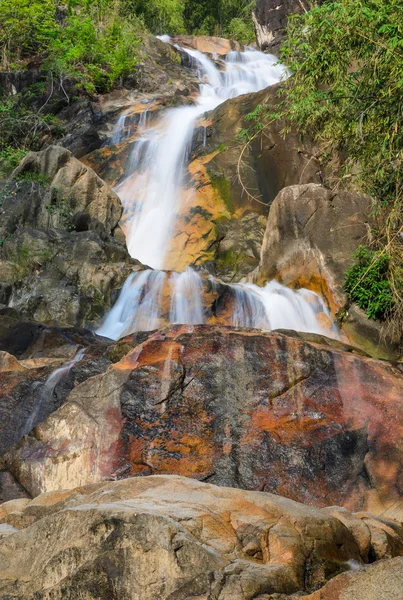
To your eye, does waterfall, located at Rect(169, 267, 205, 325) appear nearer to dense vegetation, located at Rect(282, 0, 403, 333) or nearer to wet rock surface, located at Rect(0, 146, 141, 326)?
wet rock surface, located at Rect(0, 146, 141, 326)

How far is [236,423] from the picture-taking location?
26.4ft

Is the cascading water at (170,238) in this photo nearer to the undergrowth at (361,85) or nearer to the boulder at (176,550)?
the undergrowth at (361,85)

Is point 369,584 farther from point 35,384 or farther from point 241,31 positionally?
point 241,31

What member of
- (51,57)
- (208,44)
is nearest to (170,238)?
(51,57)

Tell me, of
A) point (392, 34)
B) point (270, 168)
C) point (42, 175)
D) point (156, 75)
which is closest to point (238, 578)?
point (392, 34)

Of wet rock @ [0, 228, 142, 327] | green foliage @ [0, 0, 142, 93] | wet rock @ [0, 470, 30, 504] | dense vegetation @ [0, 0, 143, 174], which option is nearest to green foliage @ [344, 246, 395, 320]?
wet rock @ [0, 228, 142, 327]

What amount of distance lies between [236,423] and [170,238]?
13.4 metres

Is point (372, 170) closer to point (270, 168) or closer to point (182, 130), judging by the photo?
point (270, 168)

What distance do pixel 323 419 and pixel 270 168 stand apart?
14.1m

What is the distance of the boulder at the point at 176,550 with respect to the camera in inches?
149

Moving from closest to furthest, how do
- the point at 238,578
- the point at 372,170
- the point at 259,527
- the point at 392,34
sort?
the point at 238,578, the point at 259,527, the point at 392,34, the point at 372,170

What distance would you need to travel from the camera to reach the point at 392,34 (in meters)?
8.13

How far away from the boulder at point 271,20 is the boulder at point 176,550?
116ft

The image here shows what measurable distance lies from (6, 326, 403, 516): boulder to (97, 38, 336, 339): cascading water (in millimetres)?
5167
